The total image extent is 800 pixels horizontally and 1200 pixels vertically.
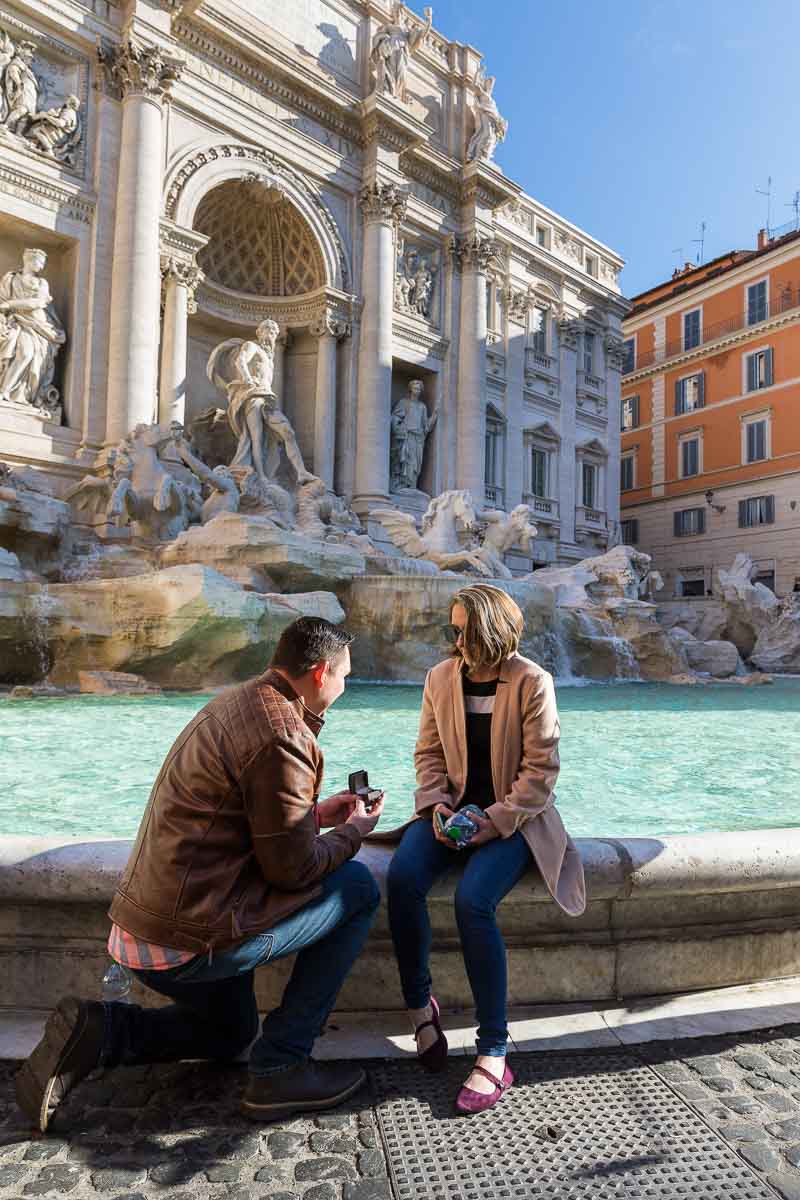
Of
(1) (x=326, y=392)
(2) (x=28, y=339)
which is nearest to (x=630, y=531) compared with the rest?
(1) (x=326, y=392)

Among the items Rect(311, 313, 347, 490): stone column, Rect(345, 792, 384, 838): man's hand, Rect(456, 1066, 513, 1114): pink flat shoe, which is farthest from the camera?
Rect(311, 313, 347, 490): stone column

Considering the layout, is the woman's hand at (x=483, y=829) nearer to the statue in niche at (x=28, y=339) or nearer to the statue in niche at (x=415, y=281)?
the statue in niche at (x=28, y=339)

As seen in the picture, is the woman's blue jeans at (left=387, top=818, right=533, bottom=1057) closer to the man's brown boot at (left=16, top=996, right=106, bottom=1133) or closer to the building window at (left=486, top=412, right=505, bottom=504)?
the man's brown boot at (left=16, top=996, right=106, bottom=1133)

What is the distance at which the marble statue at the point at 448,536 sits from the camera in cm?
1209

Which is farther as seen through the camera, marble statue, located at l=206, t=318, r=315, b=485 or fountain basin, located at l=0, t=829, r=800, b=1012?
marble statue, located at l=206, t=318, r=315, b=485

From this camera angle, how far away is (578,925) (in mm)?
2152

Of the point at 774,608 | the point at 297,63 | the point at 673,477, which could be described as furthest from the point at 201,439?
the point at 673,477

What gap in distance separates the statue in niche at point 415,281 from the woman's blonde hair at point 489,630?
18.6m

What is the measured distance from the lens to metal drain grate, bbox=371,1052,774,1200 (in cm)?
148

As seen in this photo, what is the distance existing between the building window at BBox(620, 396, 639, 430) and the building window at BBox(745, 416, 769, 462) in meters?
5.21

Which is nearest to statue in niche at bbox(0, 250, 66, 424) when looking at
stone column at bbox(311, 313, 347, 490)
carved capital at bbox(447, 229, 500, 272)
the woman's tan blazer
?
stone column at bbox(311, 313, 347, 490)

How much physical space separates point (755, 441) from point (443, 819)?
92.8 ft

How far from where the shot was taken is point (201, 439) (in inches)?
659

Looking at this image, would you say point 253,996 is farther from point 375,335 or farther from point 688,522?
point 688,522
